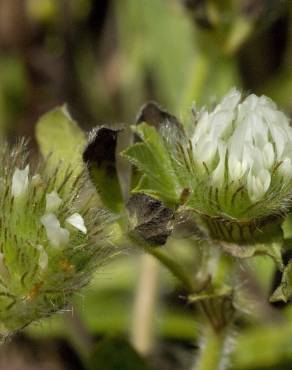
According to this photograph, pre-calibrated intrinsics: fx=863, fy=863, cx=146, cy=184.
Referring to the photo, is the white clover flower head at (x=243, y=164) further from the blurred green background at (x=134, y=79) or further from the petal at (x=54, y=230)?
→ the blurred green background at (x=134, y=79)

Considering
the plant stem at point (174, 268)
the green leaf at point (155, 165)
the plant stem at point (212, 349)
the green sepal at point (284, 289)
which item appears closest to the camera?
the green sepal at point (284, 289)

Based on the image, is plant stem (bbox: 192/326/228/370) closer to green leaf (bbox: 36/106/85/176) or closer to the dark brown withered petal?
the dark brown withered petal

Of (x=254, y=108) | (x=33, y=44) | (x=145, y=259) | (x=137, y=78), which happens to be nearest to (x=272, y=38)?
(x=137, y=78)

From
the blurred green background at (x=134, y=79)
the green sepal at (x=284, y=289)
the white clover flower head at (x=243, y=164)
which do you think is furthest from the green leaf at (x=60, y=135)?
the blurred green background at (x=134, y=79)

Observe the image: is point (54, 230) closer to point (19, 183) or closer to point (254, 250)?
point (19, 183)

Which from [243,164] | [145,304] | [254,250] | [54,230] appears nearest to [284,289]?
[254,250]

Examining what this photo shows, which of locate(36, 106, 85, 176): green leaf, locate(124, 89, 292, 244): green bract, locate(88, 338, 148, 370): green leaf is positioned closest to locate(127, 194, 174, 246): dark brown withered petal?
locate(124, 89, 292, 244): green bract

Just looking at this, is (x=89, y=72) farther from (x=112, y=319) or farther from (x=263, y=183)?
(x=263, y=183)
